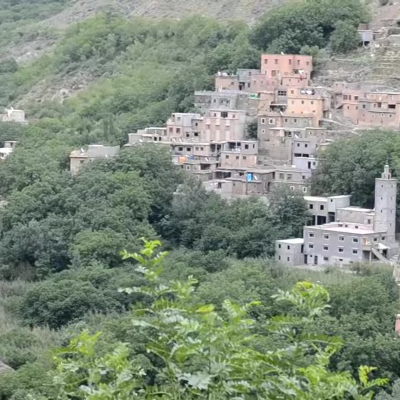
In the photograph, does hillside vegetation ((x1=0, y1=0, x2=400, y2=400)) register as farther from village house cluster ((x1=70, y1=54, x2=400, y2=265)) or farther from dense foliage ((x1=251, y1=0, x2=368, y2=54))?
village house cluster ((x1=70, y1=54, x2=400, y2=265))

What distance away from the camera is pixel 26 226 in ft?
110

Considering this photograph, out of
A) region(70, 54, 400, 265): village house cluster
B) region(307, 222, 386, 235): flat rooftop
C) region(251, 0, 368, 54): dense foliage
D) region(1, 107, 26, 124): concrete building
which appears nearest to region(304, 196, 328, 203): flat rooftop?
region(70, 54, 400, 265): village house cluster

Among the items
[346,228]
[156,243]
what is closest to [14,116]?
[346,228]

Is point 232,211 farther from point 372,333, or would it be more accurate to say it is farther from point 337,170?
point 372,333

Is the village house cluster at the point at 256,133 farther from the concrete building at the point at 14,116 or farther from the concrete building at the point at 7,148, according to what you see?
the concrete building at the point at 14,116

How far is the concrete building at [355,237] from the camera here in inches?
1222

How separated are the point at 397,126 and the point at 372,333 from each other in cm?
1020

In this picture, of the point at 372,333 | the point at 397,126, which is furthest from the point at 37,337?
the point at 397,126

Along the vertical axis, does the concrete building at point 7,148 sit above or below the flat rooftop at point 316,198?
below

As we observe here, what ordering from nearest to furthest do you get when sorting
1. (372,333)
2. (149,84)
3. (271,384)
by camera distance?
(271,384), (372,333), (149,84)

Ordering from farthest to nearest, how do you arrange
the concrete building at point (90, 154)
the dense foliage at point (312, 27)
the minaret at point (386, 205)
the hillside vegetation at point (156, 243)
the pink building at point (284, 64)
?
the dense foliage at point (312, 27) → the pink building at point (284, 64) → the concrete building at point (90, 154) → the minaret at point (386, 205) → the hillside vegetation at point (156, 243)

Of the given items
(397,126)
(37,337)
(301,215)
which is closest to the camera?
(37,337)

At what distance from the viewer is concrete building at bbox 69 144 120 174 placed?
36469 millimetres

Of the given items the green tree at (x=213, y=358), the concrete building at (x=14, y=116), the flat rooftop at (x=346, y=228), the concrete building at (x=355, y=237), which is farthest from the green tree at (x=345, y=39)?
the green tree at (x=213, y=358)
